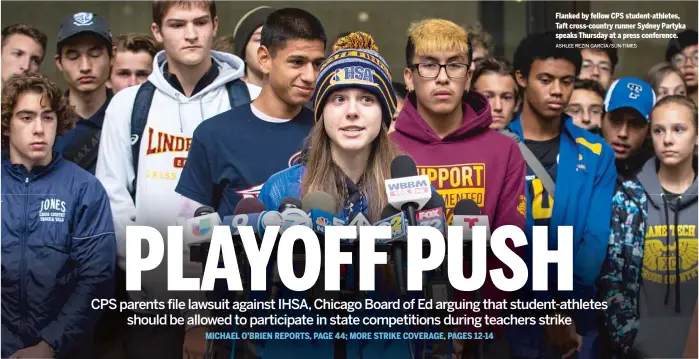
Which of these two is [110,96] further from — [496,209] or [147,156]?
[496,209]

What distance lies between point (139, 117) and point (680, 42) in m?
2.53

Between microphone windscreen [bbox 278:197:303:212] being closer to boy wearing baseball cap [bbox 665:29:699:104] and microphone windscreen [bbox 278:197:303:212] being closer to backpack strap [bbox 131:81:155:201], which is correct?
backpack strap [bbox 131:81:155:201]

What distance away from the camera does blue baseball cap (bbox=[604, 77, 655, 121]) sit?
5.64 metres

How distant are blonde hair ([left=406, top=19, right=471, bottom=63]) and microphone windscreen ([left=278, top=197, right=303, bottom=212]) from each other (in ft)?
2.78

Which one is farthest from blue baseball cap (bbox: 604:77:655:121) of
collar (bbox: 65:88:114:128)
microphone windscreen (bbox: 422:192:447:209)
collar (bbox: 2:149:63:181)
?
collar (bbox: 2:149:63:181)

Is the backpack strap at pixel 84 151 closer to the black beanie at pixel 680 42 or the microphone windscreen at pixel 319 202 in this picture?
the microphone windscreen at pixel 319 202

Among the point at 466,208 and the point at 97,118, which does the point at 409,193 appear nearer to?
the point at 466,208

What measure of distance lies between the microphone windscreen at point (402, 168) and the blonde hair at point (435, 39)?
19.6 inches

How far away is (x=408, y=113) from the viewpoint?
18.1 ft

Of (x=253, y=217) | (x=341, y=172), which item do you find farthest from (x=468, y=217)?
(x=253, y=217)

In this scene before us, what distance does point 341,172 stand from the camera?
5332mm

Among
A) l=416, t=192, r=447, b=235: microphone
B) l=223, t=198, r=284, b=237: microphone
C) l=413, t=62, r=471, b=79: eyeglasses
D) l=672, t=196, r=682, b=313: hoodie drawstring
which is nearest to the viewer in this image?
l=416, t=192, r=447, b=235: microphone

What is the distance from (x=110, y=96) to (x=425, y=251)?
162 centimetres

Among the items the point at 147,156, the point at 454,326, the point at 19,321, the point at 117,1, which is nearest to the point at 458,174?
the point at 454,326
